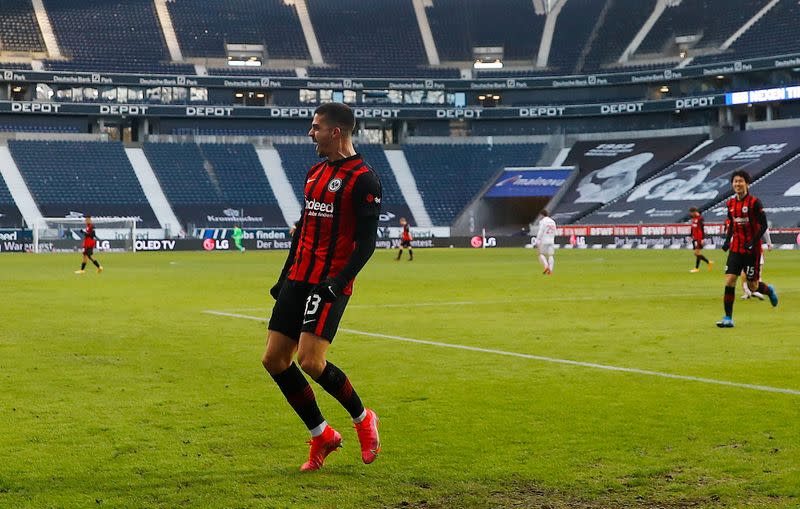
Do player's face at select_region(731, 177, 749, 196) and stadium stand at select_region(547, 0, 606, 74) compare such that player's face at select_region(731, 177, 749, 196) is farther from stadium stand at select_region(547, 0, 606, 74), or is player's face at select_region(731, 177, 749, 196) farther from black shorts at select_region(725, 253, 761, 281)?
stadium stand at select_region(547, 0, 606, 74)

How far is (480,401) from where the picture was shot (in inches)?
368

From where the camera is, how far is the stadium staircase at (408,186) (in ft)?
263

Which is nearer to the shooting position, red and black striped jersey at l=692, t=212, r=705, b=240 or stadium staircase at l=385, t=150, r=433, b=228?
red and black striped jersey at l=692, t=212, r=705, b=240

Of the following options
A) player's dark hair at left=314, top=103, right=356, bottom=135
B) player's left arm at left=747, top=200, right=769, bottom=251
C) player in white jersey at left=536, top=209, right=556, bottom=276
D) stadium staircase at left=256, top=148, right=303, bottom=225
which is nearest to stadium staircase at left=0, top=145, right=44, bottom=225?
stadium staircase at left=256, top=148, right=303, bottom=225

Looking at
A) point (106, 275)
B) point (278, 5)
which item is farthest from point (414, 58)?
point (106, 275)

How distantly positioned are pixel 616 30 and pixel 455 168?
18.3 meters

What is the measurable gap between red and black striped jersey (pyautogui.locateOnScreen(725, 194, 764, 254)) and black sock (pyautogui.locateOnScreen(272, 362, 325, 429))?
10899 mm

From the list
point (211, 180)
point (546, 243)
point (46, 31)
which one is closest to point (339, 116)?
point (546, 243)

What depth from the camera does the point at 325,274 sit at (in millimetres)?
7055

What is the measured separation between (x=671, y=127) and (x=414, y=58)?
22.4m

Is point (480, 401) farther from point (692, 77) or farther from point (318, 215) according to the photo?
point (692, 77)

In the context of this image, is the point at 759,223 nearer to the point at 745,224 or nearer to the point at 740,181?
the point at 745,224

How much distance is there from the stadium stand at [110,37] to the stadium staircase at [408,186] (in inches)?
711

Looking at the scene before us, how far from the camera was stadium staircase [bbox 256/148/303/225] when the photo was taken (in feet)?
255
